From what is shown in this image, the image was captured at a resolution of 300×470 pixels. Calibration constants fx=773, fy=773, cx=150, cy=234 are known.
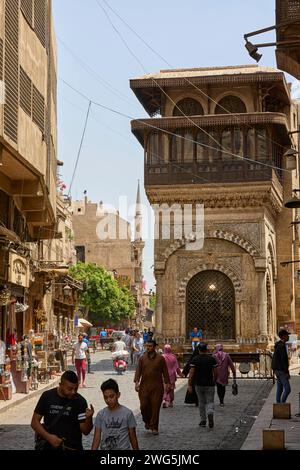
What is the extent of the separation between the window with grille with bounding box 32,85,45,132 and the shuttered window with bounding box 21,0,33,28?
1491 millimetres

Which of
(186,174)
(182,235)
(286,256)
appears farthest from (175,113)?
(286,256)

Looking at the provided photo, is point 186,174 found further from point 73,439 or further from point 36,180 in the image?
point 73,439

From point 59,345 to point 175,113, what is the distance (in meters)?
11.1

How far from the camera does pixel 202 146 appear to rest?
95.8 feet

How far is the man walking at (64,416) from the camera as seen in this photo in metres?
5.91

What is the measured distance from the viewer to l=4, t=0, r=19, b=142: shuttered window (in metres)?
14.7

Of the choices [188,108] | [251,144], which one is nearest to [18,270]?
[251,144]

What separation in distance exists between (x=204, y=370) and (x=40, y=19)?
10.5 metres

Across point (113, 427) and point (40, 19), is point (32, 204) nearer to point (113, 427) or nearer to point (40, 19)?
point (40, 19)

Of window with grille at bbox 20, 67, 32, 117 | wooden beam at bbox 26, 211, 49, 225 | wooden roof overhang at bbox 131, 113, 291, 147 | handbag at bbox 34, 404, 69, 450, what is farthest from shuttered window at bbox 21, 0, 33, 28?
handbag at bbox 34, 404, 69, 450

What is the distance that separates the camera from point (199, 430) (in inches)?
460

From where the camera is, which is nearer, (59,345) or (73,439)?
(73,439)

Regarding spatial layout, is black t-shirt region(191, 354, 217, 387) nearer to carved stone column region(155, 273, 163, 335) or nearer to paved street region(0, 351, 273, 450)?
paved street region(0, 351, 273, 450)

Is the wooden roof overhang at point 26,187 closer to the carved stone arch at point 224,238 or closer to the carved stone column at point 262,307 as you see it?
the carved stone arch at point 224,238
